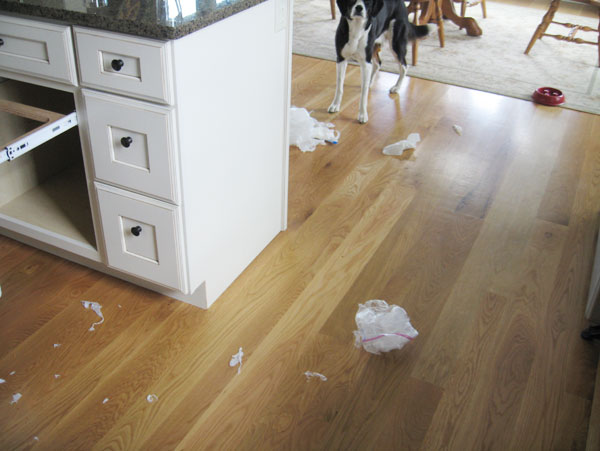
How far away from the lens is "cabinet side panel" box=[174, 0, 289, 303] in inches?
60.2

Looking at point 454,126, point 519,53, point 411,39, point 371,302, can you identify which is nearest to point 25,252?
point 371,302

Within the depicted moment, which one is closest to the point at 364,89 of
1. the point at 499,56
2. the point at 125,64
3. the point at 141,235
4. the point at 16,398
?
the point at 499,56

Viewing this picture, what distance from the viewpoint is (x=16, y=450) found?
1.46 metres

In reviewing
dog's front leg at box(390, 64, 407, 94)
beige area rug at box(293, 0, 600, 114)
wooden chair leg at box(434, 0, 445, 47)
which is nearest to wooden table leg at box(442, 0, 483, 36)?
beige area rug at box(293, 0, 600, 114)

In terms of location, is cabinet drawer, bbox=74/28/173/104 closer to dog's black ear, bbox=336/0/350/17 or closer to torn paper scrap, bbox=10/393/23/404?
torn paper scrap, bbox=10/393/23/404

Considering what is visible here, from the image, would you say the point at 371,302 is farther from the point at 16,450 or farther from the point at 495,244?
the point at 16,450

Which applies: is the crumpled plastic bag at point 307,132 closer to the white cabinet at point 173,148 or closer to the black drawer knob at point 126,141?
the white cabinet at point 173,148

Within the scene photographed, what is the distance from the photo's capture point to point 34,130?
1.43 m

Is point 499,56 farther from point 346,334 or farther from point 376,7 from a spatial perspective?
point 346,334

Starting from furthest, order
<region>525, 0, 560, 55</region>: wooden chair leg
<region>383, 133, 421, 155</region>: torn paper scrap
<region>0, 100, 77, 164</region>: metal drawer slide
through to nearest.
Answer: <region>525, 0, 560, 55</region>: wooden chair leg
<region>383, 133, 421, 155</region>: torn paper scrap
<region>0, 100, 77, 164</region>: metal drawer slide

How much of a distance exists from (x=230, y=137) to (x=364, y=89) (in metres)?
1.54

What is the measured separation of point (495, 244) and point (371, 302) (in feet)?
2.08

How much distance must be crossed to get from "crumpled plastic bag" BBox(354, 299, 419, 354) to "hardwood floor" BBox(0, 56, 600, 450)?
0.10ft

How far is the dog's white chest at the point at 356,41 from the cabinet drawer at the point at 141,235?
5.45ft
